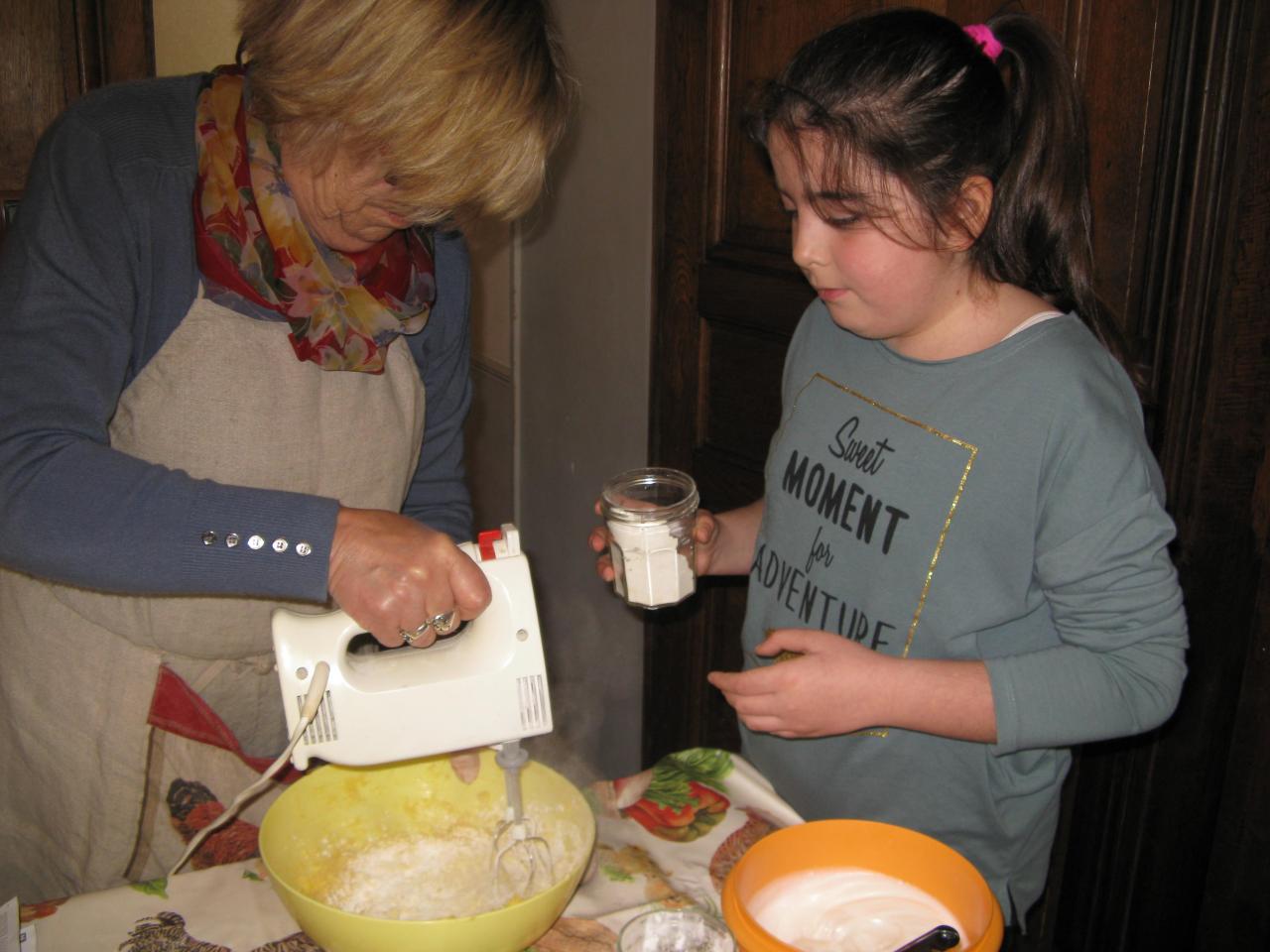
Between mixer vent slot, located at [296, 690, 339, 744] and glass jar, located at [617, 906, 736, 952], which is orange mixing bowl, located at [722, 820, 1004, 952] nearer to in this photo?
glass jar, located at [617, 906, 736, 952]

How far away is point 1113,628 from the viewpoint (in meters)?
0.98

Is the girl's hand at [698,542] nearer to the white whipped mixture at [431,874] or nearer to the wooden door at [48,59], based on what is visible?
the white whipped mixture at [431,874]

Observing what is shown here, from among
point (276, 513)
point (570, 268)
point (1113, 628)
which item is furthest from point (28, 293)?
point (570, 268)

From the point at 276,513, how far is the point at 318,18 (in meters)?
0.46

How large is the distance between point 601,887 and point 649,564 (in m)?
0.30

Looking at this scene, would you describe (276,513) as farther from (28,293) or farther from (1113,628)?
(1113,628)

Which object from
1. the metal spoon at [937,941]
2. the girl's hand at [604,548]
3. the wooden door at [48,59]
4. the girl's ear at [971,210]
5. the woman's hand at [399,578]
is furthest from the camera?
the wooden door at [48,59]

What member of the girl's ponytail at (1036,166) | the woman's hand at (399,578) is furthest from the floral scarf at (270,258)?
the girl's ponytail at (1036,166)

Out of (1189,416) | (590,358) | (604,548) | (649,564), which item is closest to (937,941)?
(649,564)

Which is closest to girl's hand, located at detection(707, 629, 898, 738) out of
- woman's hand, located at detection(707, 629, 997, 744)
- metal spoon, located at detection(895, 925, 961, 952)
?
woman's hand, located at detection(707, 629, 997, 744)

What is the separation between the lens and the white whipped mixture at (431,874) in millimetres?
1019

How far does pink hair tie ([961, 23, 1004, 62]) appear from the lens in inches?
41.7

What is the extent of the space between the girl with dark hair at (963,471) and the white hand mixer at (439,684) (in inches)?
8.3

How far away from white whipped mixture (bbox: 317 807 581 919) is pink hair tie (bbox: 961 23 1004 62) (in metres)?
0.83
